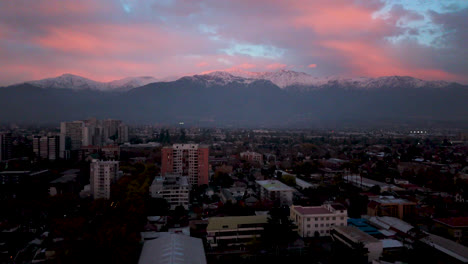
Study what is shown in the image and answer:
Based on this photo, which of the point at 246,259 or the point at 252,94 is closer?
the point at 246,259

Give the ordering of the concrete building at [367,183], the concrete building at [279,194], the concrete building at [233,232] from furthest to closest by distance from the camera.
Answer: the concrete building at [367,183], the concrete building at [279,194], the concrete building at [233,232]

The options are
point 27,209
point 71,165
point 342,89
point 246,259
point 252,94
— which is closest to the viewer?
point 246,259

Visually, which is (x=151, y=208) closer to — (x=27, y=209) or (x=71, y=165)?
(x=27, y=209)

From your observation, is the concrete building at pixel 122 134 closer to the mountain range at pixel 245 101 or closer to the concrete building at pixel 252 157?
the concrete building at pixel 252 157

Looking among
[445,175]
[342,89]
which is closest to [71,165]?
[445,175]

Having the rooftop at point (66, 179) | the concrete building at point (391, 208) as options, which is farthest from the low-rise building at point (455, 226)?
the rooftop at point (66, 179)

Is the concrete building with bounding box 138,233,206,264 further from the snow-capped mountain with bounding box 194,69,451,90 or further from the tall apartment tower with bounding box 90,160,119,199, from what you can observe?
the snow-capped mountain with bounding box 194,69,451,90
